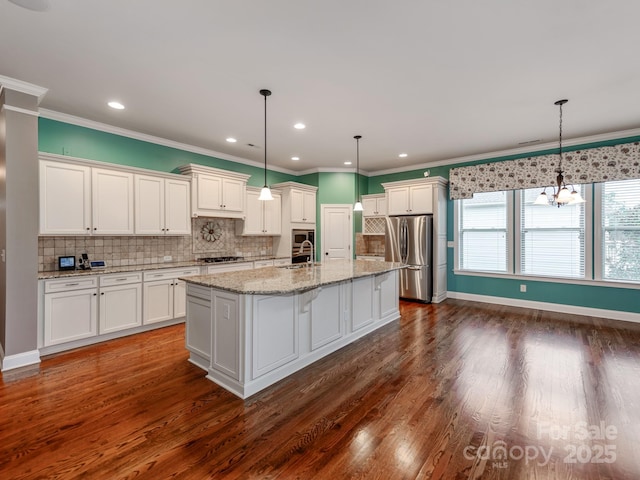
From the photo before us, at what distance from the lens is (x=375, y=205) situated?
6840 millimetres

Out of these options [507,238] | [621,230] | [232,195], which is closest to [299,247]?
[232,195]

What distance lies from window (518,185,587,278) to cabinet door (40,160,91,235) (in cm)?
663

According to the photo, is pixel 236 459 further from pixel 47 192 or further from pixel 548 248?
pixel 548 248

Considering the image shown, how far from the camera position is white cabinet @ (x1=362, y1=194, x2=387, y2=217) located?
672 centimetres

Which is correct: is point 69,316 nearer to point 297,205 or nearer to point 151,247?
point 151,247

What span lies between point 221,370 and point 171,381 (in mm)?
492

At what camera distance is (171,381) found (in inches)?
109

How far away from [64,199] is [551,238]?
279 inches

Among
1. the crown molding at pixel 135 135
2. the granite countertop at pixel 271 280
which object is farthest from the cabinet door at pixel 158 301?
the crown molding at pixel 135 135

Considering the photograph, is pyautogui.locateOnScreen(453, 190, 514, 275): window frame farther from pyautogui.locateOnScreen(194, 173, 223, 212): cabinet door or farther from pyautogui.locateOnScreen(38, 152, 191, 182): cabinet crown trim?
pyautogui.locateOnScreen(38, 152, 191, 182): cabinet crown trim

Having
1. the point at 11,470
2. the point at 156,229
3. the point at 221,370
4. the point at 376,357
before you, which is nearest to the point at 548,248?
the point at 376,357

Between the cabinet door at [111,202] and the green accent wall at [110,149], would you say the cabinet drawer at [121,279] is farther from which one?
the green accent wall at [110,149]

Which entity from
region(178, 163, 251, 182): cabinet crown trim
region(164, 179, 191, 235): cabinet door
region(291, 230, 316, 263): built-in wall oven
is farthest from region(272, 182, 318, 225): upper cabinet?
region(164, 179, 191, 235): cabinet door

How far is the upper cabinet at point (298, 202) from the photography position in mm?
6156
